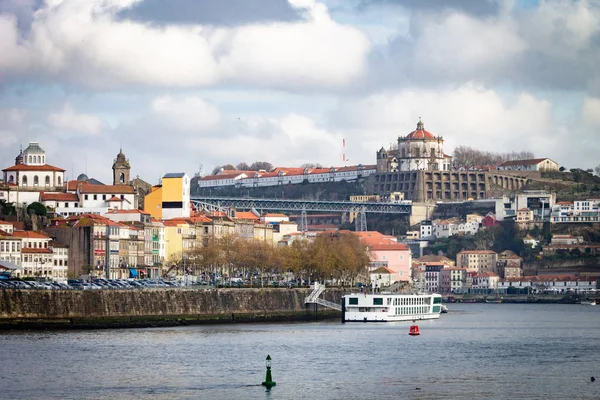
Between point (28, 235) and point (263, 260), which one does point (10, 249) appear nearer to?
point (28, 235)

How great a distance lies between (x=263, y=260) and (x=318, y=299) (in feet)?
22.6

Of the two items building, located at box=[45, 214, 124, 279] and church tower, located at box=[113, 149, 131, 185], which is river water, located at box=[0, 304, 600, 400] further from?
church tower, located at box=[113, 149, 131, 185]

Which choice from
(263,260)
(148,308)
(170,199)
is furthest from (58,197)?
(148,308)

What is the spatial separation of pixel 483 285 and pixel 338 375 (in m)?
133

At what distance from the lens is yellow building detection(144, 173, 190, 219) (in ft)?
430

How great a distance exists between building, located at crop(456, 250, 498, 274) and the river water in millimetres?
107494

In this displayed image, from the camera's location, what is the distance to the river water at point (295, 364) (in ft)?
171

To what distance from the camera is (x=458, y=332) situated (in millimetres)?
88500

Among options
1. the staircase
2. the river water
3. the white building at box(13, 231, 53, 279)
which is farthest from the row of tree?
the river water

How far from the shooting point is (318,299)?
105 metres

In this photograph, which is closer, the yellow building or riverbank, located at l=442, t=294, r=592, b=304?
the yellow building

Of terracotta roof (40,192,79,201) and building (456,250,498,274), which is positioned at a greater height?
terracotta roof (40,192,79,201)

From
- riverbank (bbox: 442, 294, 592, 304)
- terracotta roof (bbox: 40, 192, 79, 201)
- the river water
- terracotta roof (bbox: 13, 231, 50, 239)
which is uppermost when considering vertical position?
terracotta roof (bbox: 40, 192, 79, 201)

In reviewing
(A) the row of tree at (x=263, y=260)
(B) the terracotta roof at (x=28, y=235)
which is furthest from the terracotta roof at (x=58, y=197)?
(B) the terracotta roof at (x=28, y=235)
